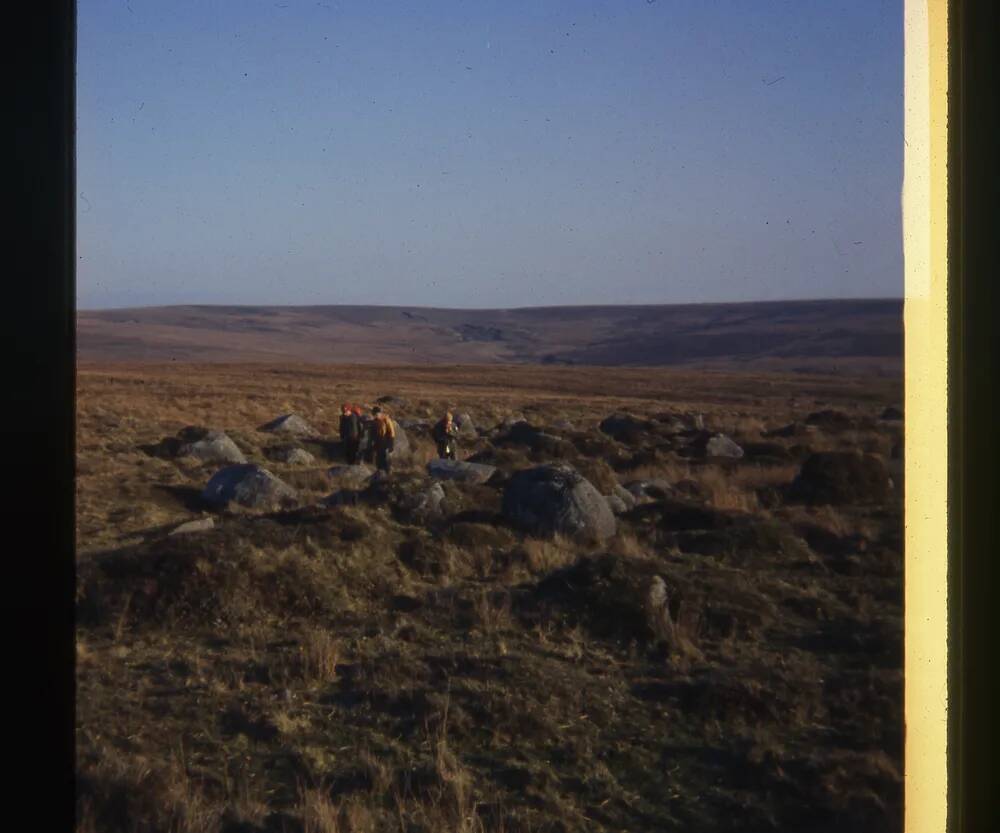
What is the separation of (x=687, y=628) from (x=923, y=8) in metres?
3.46

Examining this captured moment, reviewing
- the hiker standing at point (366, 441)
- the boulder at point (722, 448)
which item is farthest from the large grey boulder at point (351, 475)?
the boulder at point (722, 448)

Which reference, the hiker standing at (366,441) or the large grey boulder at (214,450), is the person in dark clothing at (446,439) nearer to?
the hiker standing at (366,441)

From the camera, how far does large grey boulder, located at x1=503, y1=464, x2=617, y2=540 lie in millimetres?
7012

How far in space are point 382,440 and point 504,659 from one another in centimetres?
624

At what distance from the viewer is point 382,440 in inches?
409

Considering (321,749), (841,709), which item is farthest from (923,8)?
→ (321,749)

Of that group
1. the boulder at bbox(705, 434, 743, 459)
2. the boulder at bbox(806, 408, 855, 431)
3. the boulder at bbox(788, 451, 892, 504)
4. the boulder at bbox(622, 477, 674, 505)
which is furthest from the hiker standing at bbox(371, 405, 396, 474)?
the boulder at bbox(788, 451, 892, 504)

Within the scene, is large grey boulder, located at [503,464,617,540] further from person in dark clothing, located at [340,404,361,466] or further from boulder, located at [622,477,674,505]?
person in dark clothing, located at [340,404,361,466]

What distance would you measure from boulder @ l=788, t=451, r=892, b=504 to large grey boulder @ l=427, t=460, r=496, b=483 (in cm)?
360

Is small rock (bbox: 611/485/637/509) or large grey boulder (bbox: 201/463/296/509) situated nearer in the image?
small rock (bbox: 611/485/637/509)

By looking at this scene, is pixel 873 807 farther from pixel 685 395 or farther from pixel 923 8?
pixel 685 395

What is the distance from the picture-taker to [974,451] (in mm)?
1412

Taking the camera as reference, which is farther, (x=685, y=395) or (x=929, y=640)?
(x=685, y=395)

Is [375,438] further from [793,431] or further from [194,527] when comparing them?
[793,431]
